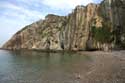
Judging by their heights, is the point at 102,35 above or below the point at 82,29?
below

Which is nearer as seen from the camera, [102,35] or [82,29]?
[102,35]

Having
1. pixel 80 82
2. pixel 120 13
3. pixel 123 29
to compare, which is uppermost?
pixel 120 13

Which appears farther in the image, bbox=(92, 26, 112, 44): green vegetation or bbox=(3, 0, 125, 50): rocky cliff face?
bbox=(92, 26, 112, 44): green vegetation

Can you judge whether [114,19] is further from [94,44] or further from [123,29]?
[94,44]

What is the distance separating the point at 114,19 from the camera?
126188mm

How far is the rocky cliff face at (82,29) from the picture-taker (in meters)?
124

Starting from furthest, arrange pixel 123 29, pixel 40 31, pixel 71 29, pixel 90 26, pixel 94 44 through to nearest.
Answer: pixel 40 31 → pixel 71 29 → pixel 90 26 → pixel 94 44 → pixel 123 29

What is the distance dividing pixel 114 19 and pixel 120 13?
427 centimetres

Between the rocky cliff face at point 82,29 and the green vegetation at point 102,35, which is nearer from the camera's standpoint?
the rocky cliff face at point 82,29

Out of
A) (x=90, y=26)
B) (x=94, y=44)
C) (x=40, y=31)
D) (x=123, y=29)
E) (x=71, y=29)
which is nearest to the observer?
(x=123, y=29)

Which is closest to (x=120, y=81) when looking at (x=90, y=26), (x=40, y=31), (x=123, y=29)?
(x=123, y=29)

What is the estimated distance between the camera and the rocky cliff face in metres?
124

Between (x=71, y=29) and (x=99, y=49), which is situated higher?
(x=71, y=29)

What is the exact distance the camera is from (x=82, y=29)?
146 m
